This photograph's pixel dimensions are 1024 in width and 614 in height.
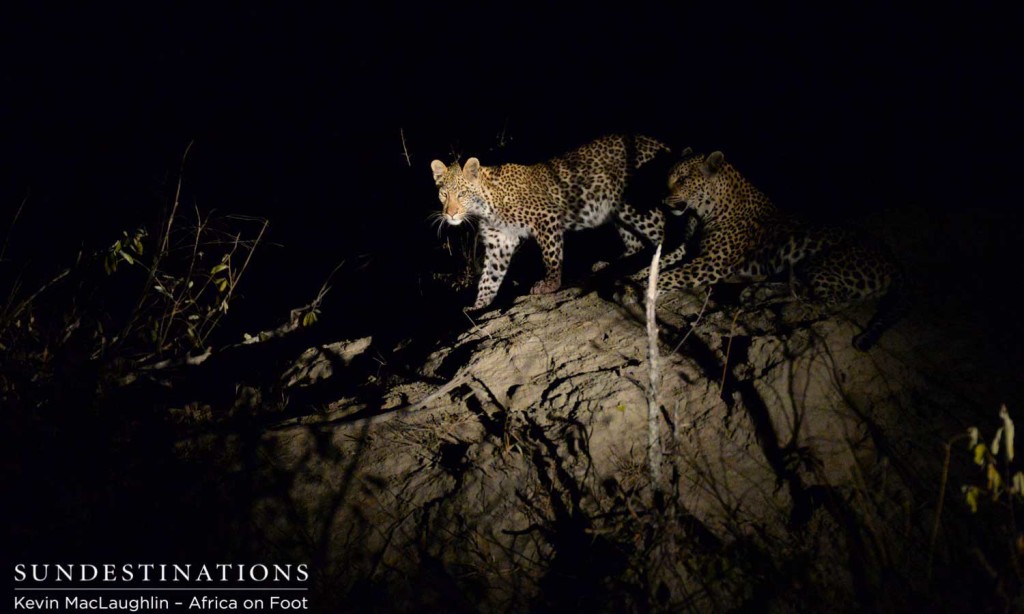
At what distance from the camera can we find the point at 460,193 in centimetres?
715

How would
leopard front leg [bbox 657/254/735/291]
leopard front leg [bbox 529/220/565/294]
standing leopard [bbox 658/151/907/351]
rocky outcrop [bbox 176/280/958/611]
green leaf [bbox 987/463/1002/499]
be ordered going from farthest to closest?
leopard front leg [bbox 529/220/565/294], leopard front leg [bbox 657/254/735/291], standing leopard [bbox 658/151/907/351], rocky outcrop [bbox 176/280/958/611], green leaf [bbox 987/463/1002/499]

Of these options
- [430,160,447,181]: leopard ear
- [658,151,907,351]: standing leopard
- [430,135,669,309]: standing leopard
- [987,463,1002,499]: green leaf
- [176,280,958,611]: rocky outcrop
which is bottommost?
[987,463,1002,499]: green leaf

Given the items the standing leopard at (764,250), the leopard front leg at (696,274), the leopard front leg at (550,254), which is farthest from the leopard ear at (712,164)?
the leopard front leg at (550,254)

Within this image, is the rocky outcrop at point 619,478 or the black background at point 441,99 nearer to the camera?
the rocky outcrop at point 619,478

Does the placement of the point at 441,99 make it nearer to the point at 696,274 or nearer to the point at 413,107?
the point at 413,107

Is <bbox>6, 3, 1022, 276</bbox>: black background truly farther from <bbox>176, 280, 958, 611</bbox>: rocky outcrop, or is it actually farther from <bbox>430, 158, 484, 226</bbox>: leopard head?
<bbox>176, 280, 958, 611</bbox>: rocky outcrop

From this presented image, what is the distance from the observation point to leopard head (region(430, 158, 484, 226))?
280 inches

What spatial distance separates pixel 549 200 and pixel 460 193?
0.98m

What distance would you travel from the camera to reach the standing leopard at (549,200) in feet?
23.6

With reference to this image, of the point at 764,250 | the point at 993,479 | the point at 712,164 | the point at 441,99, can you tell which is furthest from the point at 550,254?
the point at 993,479

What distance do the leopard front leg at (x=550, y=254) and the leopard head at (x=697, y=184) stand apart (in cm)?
126

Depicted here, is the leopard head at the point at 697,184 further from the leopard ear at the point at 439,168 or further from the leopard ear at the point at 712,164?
the leopard ear at the point at 439,168

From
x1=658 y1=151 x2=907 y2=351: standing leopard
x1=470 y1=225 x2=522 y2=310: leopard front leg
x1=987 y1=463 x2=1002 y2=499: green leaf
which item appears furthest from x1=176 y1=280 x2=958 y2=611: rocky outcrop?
x1=470 y1=225 x2=522 y2=310: leopard front leg

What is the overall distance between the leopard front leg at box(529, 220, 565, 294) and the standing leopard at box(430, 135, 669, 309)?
0.4 inches
